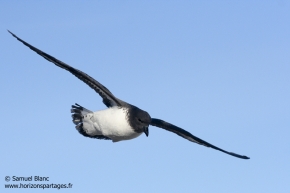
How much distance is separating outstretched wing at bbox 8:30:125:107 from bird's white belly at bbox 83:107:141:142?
21cm

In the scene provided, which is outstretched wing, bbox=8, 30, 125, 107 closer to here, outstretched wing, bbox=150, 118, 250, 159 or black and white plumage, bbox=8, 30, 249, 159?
black and white plumage, bbox=8, 30, 249, 159

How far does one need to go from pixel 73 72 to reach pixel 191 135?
440cm

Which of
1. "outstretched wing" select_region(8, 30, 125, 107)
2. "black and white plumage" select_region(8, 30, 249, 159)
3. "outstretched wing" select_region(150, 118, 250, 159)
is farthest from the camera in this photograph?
"outstretched wing" select_region(150, 118, 250, 159)

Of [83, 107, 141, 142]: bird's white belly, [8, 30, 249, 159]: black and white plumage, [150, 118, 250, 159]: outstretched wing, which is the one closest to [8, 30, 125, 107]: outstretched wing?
[8, 30, 249, 159]: black and white plumage

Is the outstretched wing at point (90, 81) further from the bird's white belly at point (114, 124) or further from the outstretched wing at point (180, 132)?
the outstretched wing at point (180, 132)

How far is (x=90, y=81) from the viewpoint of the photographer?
16.5m

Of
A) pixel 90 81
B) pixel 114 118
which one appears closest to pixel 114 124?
pixel 114 118

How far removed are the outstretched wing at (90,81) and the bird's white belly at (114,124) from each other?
21 centimetres

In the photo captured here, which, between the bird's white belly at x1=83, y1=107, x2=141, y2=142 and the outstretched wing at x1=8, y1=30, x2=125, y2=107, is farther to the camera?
the bird's white belly at x1=83, y1=107, x2=141, y2=142

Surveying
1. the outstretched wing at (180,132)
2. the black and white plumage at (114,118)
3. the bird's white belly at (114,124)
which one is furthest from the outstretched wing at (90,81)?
the outstretched wing at (180,132)

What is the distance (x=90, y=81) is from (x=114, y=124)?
1.24 meters

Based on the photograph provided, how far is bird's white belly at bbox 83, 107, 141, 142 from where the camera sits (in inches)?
659

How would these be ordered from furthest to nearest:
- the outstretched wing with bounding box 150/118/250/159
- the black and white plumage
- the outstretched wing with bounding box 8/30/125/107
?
1. the outstretched wing with bounding box 150/118/250/159
2. the black and white plumage
3. the outstretched wing with bounding box 8/30/125/107

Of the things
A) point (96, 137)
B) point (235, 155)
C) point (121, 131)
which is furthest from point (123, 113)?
point (235, 155)
